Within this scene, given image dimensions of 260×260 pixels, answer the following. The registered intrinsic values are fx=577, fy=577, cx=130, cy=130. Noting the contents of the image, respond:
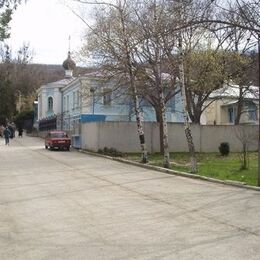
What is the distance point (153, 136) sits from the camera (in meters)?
38.9

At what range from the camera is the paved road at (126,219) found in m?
8.49

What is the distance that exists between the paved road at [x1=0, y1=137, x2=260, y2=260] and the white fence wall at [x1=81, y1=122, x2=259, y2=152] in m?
17.6

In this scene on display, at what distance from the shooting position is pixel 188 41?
31.8 metres

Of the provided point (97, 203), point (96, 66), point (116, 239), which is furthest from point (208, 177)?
point (96, 66)

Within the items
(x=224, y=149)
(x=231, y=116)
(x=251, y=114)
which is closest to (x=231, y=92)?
(x=251, y=114)

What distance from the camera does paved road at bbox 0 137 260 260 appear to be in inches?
334

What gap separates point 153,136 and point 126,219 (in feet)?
90.2

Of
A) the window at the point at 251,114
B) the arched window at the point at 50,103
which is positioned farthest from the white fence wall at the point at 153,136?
the arched window at the point at 50,103

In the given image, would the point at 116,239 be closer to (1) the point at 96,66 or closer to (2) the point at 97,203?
(2) the point at 97,203

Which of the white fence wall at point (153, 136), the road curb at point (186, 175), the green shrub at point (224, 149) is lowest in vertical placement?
the road curb at point (186, 175)

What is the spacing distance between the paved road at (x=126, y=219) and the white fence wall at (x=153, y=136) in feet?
57.7

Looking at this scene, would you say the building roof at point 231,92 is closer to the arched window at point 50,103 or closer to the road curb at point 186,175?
the road curb at point 186,175

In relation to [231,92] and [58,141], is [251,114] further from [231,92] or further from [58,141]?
[58,141]

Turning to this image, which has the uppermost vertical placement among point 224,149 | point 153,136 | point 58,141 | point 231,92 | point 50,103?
point 50,103
